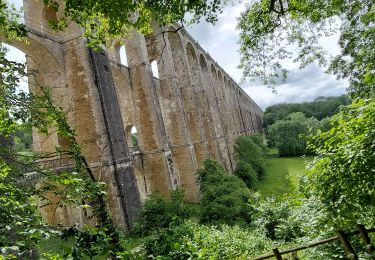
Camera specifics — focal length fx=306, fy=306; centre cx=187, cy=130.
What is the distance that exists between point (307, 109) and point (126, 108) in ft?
256

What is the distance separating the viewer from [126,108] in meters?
18.7

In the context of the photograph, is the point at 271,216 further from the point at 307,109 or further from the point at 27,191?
the point at 307,109

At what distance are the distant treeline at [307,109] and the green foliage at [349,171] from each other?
75.1 meters

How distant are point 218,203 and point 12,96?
11.7 m

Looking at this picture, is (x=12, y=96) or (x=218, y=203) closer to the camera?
(x=12, y=96)

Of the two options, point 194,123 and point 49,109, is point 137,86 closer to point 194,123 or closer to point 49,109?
point 194,123

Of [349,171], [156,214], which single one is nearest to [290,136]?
[156,214]

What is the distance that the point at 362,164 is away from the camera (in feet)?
13.2

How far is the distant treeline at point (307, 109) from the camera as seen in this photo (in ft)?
264

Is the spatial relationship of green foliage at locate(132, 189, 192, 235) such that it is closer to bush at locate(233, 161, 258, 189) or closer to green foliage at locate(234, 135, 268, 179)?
bush at locate(233, 161, 258, 189)

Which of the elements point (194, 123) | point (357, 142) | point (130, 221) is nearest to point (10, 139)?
point (130, 221)

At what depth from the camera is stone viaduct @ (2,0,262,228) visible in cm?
1177

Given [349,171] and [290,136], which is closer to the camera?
[349,171]

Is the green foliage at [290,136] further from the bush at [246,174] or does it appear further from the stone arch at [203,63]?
the bush at [246,174]
